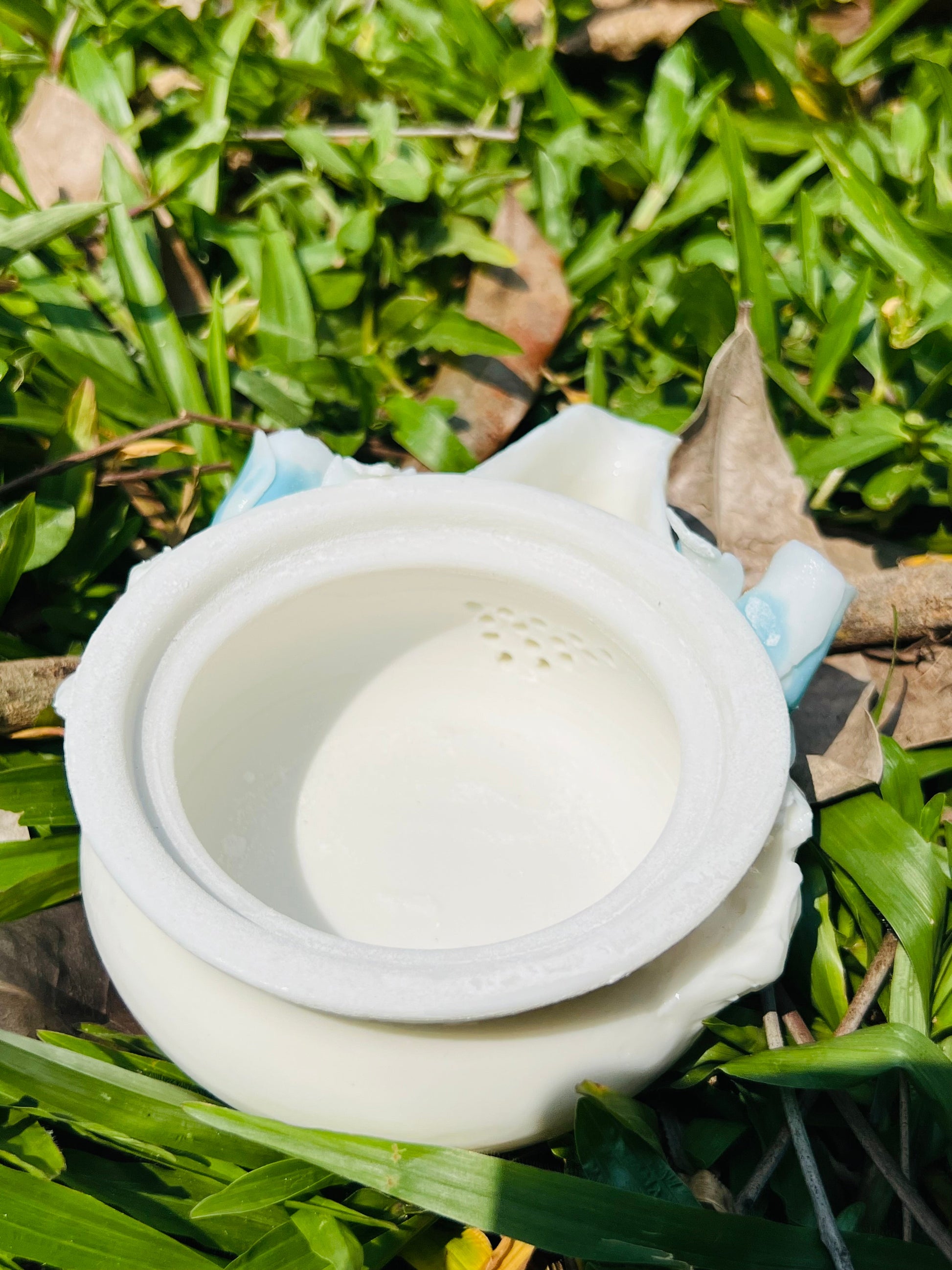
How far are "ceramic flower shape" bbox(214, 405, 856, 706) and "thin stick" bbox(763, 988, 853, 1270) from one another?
13.9 inches

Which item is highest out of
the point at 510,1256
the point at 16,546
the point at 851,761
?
the point at 16,546

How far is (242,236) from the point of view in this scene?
186 cm

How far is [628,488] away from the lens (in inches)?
54.0

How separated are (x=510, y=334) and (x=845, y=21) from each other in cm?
89

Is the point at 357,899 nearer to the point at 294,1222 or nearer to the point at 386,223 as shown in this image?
the point at 294,1222

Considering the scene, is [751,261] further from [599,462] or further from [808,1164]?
[808,1164]

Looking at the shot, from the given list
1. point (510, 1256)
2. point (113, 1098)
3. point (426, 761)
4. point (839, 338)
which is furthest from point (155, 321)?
point (510, 1256)

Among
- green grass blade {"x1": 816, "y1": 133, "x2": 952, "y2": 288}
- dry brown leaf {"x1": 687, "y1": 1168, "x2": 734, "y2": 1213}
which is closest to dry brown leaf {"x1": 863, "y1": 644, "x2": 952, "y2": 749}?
green grass blade {"x1": 816, "y1": 133, "x2": 952, "y2": 288}

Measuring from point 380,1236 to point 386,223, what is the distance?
1534 mm

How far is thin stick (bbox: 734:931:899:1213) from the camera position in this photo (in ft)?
3.92

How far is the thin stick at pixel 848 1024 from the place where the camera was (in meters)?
1.20

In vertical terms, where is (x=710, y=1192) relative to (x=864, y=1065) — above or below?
below

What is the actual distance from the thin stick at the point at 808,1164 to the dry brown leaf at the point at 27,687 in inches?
36.6

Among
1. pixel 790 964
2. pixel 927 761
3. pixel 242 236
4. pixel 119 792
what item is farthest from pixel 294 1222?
pixel 242 236
